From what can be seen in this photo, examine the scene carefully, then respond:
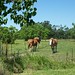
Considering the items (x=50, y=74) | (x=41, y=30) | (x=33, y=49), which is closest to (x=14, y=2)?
(x=50, y=74)

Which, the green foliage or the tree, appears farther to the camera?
the green foliage

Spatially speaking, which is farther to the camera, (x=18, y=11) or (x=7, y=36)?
(x=7, y=36)

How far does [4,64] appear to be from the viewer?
2061 cm

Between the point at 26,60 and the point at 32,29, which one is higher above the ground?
the point at 32,29

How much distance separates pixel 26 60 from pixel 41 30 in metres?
79.4

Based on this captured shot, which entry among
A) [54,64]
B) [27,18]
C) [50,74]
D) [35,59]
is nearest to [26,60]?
[35,59]

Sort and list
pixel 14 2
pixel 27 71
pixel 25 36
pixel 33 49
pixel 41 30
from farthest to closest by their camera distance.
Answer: pixel 41 30
pixel 25 36
pixel 33 49
pixel 27 71
pixel 14 2

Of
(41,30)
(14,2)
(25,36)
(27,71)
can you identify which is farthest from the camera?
(41,30)

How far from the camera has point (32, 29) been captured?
97.4 m

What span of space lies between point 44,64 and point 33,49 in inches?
483

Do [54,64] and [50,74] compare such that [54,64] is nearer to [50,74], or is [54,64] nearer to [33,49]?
[50,74]

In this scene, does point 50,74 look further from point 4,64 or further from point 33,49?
point 33,49

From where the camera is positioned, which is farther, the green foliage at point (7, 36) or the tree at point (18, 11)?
the green foliage at point (7, 36)

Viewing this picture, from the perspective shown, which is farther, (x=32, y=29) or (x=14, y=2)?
(x=32, y=29)
